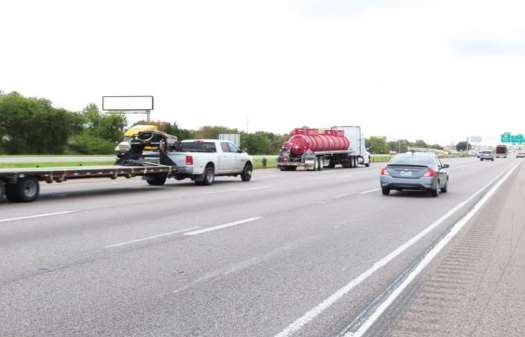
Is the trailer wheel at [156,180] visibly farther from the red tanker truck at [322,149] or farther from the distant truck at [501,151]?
the distant truck at [501,151]

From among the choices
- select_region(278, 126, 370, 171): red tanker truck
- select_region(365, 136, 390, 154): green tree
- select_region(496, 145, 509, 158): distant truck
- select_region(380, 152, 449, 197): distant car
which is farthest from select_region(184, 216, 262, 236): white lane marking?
select_region(365, 136, 390, 154): green tree

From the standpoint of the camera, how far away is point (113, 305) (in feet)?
19.5

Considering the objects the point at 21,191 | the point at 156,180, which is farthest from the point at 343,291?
the point at 156,180

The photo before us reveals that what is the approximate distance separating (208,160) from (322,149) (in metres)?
A: 21.5

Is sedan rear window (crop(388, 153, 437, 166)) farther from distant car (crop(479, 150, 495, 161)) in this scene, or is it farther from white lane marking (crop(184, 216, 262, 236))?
Result: distant car (crop(479, 150, 495, 161))

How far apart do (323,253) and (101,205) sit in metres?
8.18

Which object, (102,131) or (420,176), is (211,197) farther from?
(102,131)

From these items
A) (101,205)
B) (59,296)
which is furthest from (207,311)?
(101,205)

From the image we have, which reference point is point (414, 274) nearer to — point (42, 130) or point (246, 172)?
point (246, 172)

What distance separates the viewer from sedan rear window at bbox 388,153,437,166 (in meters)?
20.0

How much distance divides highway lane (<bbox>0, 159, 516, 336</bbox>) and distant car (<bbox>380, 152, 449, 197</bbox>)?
11.9 ft

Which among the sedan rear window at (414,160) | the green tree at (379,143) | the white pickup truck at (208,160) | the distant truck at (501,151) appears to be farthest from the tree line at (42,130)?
the green tree at (379,143)

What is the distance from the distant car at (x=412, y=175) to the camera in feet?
63.9

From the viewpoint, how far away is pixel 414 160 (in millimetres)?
20188
